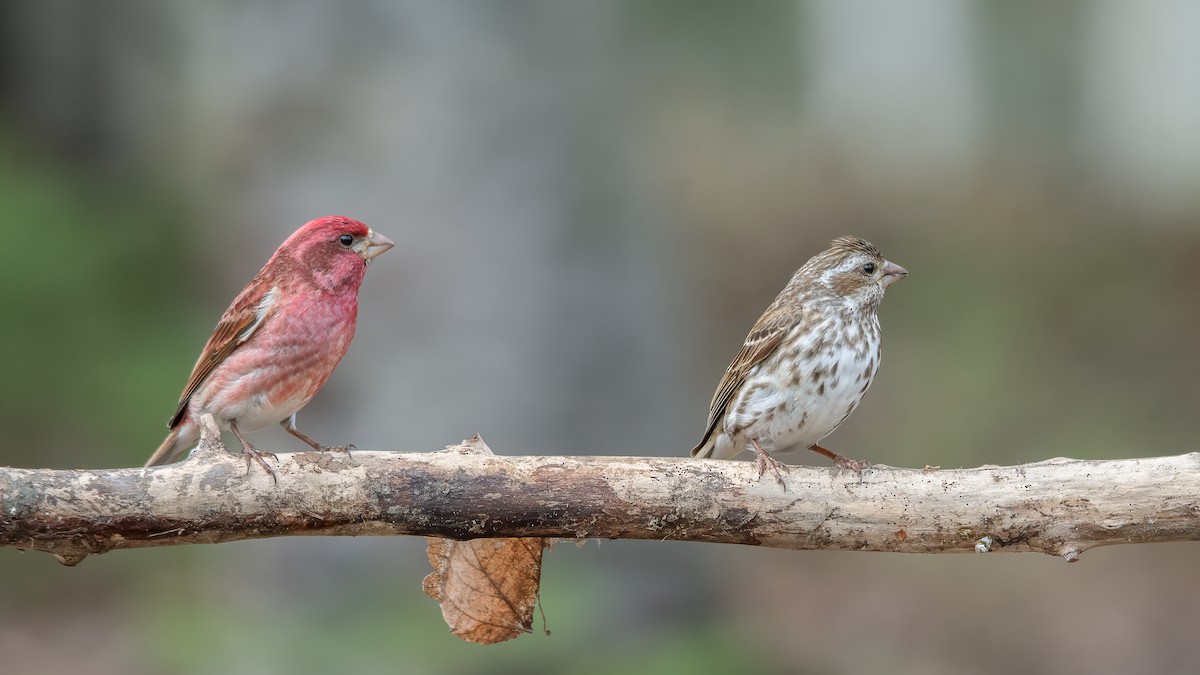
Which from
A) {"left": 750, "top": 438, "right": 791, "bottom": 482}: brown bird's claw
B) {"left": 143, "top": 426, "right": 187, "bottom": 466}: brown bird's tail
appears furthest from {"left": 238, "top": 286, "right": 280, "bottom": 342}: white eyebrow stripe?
{"left": 750, "top": 438, "right": 791, "bottom": 482}: brown bird's claw

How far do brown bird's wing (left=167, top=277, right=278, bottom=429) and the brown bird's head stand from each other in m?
1.93

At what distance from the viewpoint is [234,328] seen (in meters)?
4.16

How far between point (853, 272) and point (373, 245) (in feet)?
6.17

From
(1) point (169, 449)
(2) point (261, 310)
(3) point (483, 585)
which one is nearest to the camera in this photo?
(3) point (483, 585)

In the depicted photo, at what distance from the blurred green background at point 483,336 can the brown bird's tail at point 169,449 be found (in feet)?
8.53

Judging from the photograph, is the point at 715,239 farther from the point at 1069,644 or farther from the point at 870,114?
the point at 1069,644

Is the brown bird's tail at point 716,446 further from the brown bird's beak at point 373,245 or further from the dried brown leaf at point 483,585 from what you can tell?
the brown bird's beak at point 373,245

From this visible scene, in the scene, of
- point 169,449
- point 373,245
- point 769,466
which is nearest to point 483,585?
point 769,466

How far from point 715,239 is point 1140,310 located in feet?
16.7

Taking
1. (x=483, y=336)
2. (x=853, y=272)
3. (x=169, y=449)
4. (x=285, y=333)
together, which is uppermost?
(x=853, y=272)

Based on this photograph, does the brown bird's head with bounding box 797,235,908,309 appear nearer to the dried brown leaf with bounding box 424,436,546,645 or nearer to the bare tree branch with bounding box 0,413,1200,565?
the bare tree branch with bounding box 0,413,1200,565

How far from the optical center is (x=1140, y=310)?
576 inches

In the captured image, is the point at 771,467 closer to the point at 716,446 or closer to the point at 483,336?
the point at 716,446

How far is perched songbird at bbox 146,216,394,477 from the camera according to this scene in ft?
12.6
